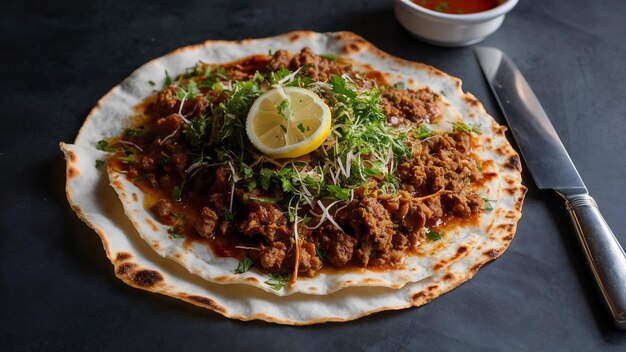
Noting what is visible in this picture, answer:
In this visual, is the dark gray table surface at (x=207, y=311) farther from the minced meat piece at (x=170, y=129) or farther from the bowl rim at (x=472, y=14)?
the minced meat piece at (x=170, y=129)

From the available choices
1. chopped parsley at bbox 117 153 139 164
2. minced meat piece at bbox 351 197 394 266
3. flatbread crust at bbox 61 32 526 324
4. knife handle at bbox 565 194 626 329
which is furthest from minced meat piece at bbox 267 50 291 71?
knife handle at bbox 565 194 626 329

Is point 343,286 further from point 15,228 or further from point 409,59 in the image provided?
point 409,59

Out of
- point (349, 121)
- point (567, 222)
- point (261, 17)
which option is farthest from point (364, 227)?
point (261, 17)

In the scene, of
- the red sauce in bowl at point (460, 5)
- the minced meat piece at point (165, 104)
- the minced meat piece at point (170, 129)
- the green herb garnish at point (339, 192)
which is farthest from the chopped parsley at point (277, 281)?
the red sauce in bowl at point (460, 5)

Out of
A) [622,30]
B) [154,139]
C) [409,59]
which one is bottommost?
[622,30]

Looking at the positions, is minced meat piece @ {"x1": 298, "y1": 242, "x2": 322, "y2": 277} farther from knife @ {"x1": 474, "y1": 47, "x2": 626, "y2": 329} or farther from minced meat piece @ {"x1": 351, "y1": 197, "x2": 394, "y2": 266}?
knife @ {"x1": 474, "y1": 47, "x2": 626, "y2": 329}

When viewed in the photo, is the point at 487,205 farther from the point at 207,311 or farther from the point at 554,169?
the point at 207,311
